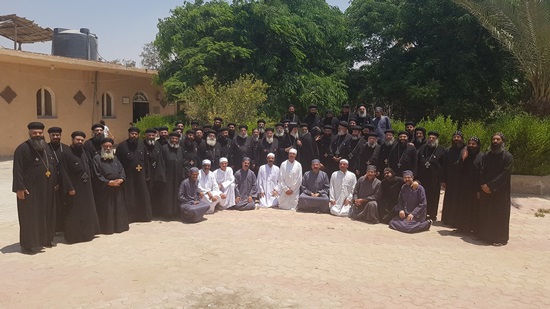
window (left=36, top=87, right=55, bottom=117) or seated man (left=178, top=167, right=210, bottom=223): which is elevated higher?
window (left=36, top=87, right=55, bottom=117)

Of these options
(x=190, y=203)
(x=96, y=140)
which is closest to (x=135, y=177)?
(x=96, y=140)

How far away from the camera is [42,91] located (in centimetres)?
1655

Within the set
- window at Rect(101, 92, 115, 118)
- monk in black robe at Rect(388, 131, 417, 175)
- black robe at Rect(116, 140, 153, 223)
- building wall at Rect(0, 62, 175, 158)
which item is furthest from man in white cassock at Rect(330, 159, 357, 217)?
window at Rect(101, 92, 115, 118)

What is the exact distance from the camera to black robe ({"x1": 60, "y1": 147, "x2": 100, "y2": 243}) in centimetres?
652

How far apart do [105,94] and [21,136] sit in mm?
4285

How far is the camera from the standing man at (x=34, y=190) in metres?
5.97

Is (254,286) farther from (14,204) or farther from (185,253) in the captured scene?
(14,204)

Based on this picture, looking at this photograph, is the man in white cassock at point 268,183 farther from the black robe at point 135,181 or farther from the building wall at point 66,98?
the building wall at point 66,98

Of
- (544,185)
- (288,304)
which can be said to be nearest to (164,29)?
(544,185)

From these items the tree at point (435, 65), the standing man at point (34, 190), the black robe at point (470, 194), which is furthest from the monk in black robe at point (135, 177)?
the tree at point (435, 65)

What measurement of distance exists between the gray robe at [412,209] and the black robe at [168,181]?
3.79 m

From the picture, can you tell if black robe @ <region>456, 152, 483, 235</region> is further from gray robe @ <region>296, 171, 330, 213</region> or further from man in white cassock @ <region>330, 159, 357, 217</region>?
gray robe @ <region>296, 171, 330, 213</region>

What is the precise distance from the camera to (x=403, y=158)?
8.27 meters

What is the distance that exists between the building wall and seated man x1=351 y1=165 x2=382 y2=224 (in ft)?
40.4
